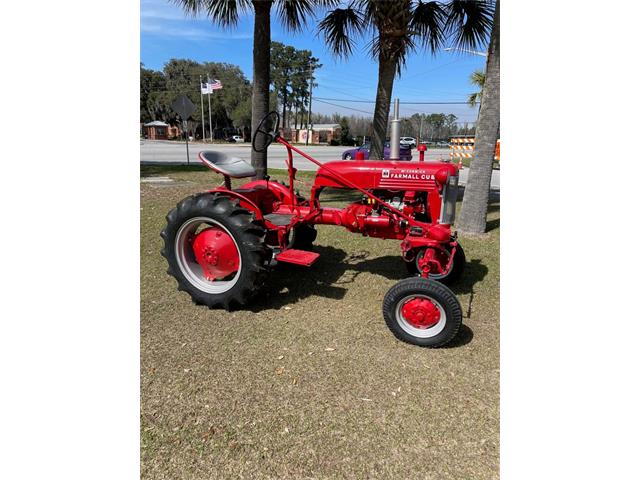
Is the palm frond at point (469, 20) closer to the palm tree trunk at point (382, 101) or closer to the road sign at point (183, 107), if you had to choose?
the palm tree trunk at point (382, 101)

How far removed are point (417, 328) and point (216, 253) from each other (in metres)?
1.83

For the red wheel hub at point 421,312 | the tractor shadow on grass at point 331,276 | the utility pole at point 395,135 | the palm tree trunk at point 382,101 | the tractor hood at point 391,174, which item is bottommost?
the tractor shadow on grass at point 331,276

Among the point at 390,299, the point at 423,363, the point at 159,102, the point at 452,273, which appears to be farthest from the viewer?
the point at 159,102

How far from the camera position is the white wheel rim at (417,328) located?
9.73 feet

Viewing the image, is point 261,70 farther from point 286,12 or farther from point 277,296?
point 277,296

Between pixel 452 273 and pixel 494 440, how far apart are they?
213 cm

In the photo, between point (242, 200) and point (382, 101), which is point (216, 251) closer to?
point (242, 200)

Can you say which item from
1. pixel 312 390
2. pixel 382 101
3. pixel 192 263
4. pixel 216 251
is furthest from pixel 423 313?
pixel 382 101

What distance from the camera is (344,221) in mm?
3832

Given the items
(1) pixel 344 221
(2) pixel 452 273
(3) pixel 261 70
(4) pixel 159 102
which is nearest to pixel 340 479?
(1) pixel 344 221

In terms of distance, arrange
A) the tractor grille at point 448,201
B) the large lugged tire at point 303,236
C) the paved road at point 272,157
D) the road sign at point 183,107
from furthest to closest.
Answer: the paved road at point 272,157 → the road sign at point 183,107 → the large lugged tire at point 303,236 → the tractor grille at point 448,201

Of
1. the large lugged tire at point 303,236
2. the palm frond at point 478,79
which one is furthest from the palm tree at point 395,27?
the palm frond at point 478,79

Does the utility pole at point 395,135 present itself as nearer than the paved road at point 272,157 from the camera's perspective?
Yes

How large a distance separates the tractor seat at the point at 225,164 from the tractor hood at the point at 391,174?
2.53ft
